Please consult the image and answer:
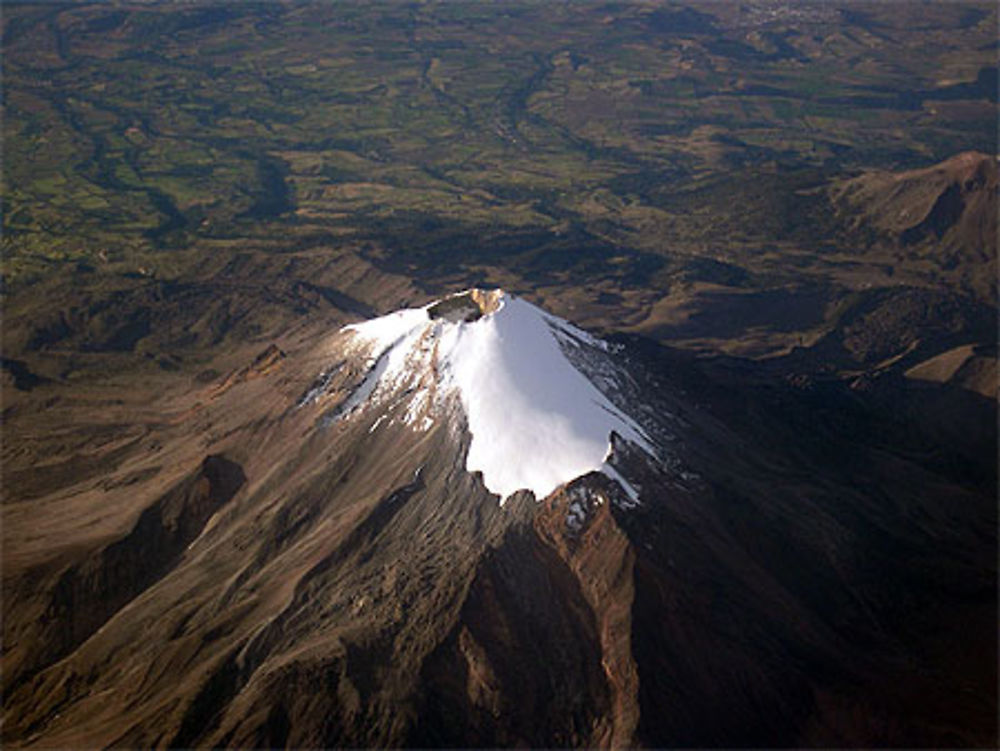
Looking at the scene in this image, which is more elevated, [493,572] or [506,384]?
[506,384]

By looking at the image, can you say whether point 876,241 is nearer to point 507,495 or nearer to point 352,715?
point 507,495

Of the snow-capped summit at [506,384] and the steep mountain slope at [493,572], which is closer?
the steep mountain slope at [493,572]

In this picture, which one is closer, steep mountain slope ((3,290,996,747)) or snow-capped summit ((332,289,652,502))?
steep mountain slope ((3,290,996,747))

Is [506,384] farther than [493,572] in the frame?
Yes
